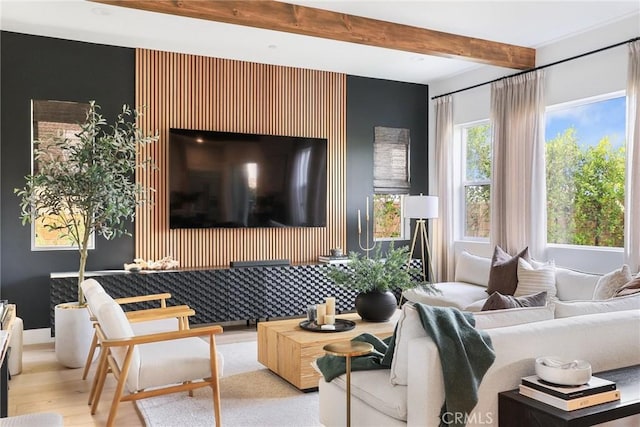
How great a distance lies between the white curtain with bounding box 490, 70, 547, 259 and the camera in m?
5.54

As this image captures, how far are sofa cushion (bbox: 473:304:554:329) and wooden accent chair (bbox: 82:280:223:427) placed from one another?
1.45 meters

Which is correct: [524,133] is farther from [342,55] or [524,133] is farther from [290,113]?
[290,113]

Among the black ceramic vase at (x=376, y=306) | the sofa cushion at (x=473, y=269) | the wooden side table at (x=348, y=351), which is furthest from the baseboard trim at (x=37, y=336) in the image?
the sofa cushion at (x=473, y=269)

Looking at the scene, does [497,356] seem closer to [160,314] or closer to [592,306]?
[592,306]

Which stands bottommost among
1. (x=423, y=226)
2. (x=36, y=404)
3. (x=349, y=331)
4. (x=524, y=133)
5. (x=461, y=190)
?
(x=36, y=404)

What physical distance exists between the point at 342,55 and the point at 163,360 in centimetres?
394

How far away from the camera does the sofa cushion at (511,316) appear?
8.08 ft

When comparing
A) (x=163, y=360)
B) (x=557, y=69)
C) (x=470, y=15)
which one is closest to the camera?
(x=163, y=360)

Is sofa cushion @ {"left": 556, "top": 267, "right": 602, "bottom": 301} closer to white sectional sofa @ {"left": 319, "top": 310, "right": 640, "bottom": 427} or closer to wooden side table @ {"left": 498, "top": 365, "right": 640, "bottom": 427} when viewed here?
white sectional sofa @ {"left": 319, "top": 310, "right": 640, "bottom": 427}

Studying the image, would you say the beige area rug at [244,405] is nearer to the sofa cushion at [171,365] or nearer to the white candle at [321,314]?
the sofa cushion at [171,365]

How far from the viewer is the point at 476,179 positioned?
6656 millimetres

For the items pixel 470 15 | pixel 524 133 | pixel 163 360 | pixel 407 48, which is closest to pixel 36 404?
pixel 163 360

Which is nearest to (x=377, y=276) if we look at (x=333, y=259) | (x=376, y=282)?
(x=376, y=282)

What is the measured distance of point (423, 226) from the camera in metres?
6.94
